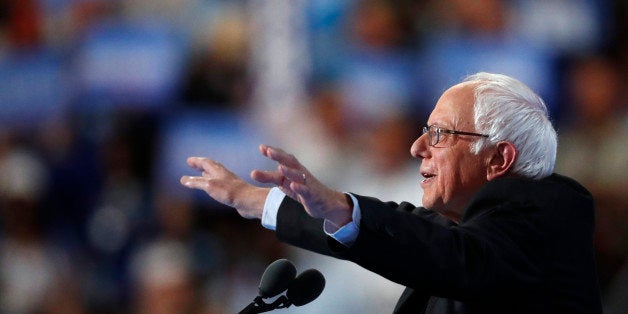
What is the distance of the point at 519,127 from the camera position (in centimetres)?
198

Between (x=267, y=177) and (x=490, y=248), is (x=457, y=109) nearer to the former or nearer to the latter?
(x=490, y=248)

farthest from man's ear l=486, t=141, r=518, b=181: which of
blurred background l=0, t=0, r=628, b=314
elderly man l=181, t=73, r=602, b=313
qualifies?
blurred background l=0, t=0, r=628, b=314

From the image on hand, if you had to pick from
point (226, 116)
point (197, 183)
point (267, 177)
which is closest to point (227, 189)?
point (197, 183)

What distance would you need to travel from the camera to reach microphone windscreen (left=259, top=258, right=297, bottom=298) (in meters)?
1.86

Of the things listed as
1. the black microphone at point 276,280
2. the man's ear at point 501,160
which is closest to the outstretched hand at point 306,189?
the black microphone at point 276,280

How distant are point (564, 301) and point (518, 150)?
36 cm

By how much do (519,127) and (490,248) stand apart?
0.46 m

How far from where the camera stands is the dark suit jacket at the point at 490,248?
1550 mm

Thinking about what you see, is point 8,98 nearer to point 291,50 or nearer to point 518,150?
point 291,50

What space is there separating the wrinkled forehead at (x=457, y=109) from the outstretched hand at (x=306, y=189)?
61cm

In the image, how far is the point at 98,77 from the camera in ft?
12.7

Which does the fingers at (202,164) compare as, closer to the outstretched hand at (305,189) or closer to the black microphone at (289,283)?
the black microphone at (289,283)

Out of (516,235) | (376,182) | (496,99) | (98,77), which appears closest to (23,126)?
(98,77)

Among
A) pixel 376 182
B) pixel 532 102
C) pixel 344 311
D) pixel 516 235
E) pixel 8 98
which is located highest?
pixel 532 102
